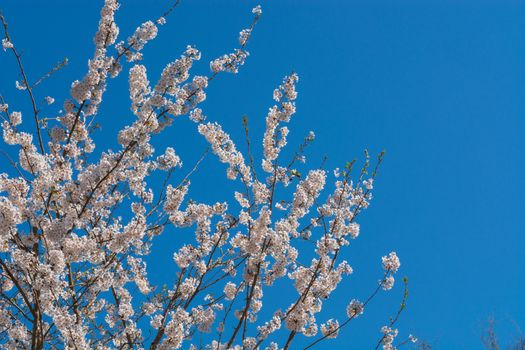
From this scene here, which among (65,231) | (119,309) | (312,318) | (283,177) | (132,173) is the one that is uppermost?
(132,173)

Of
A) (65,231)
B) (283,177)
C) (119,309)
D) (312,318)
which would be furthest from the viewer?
(283,177)

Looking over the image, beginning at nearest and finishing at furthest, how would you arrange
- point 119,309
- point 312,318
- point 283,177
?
point 119,309, point 312,318, point 283,177

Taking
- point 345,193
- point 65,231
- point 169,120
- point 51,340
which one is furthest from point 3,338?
point 345,193

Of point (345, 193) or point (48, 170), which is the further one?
point (345, 193)

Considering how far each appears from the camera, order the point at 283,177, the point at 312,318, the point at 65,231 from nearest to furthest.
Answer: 1. the point at 65,231
2. the point at 312,318
3. the point at 283,177

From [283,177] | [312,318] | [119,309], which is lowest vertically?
[312,318]

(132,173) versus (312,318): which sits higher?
(132,173)

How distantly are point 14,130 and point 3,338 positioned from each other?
1.97 meters

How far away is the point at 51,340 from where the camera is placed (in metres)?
4.95

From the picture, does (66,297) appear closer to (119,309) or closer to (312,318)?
(119,309)

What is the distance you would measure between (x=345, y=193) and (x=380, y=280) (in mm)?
994

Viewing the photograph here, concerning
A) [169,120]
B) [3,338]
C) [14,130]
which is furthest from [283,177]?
[3,338]

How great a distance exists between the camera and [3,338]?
5.00 m

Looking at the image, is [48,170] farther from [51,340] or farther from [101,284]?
[51,340]
